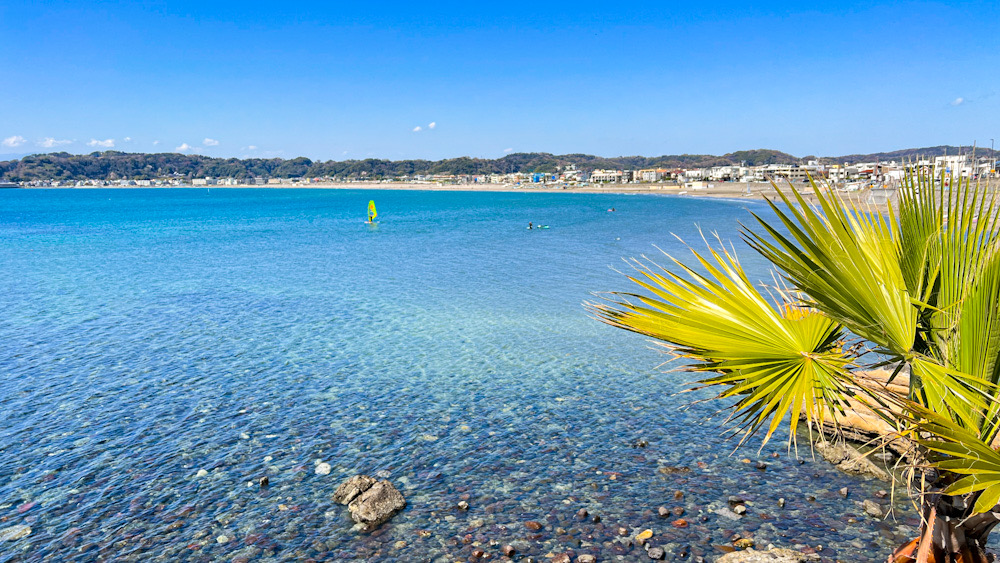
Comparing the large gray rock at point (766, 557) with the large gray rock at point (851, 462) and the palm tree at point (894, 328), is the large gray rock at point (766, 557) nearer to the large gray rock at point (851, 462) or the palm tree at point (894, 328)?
the large gray rock at point (851, 462)

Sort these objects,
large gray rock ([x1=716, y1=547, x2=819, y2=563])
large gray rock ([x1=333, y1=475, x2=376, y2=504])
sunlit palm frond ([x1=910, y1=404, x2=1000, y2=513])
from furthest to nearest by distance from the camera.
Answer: large gray rock ([x1=333, y1=475, x2=376, y2=504]) < large gray rock ([x1=716, y1=547, x2=819, y2=563]) < sunlit palm frond ([x1=910, y1=404, x2=1000, y2=513])

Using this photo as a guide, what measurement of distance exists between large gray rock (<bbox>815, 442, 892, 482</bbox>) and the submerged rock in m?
10.8

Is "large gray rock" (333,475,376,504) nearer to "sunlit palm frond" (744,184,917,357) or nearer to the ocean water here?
the ocean water

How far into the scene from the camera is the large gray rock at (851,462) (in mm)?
8930

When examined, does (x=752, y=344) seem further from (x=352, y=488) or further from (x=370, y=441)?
(x=370, y=441)

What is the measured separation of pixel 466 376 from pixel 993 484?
11167mm

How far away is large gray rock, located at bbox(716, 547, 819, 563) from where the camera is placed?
6.64 metres

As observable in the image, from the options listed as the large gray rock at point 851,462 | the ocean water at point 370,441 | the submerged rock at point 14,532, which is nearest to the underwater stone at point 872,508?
the ocean water at point 370,441

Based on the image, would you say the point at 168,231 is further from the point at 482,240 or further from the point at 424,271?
the point at 424,271

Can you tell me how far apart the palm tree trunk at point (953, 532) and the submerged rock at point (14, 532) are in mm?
9537

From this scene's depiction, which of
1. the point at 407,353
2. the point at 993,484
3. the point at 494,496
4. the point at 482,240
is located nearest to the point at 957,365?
the point at 993,484

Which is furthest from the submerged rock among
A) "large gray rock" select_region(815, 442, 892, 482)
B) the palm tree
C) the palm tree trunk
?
"large gray rock" select_region(815, 442, 892, 482)

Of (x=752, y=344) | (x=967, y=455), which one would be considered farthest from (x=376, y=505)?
(x=967, y=455)

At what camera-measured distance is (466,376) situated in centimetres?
1385
